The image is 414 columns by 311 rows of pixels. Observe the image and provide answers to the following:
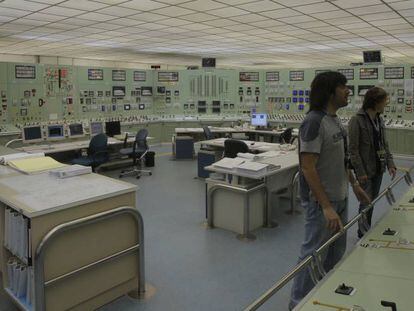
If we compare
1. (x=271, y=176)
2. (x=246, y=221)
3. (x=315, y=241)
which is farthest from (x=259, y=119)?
(x=315, y=241)

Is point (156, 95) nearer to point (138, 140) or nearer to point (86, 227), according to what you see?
point (138, 140)


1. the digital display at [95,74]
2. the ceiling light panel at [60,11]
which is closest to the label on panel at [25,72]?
the digital display at [95,74]

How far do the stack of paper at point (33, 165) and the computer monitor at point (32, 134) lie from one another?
10.5 feet

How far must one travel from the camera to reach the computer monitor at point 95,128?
763 centimetres

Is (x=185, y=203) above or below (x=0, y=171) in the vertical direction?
below

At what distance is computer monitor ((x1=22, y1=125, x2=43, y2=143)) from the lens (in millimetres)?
6617

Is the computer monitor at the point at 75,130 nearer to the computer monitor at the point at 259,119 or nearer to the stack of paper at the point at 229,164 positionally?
the stack of paper at the point at 229,164

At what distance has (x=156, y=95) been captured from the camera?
1098 centimetres

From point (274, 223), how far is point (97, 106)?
251 inches

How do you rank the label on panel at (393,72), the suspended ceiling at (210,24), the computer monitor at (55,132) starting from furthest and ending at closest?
1. the label on panel at (393,72)
2. the computer monitor at (55,132)
3. the suspended ceiling at (210,24)

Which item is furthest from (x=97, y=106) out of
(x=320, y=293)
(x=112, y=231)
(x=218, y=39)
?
(x=320, y=293)

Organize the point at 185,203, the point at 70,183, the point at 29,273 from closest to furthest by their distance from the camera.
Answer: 1. the point at 29,273
2. the point at 70,183
3. the point at 185,203

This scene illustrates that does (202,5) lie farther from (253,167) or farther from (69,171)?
(69,171)

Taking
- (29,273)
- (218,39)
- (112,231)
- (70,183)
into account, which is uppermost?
(218,39)
